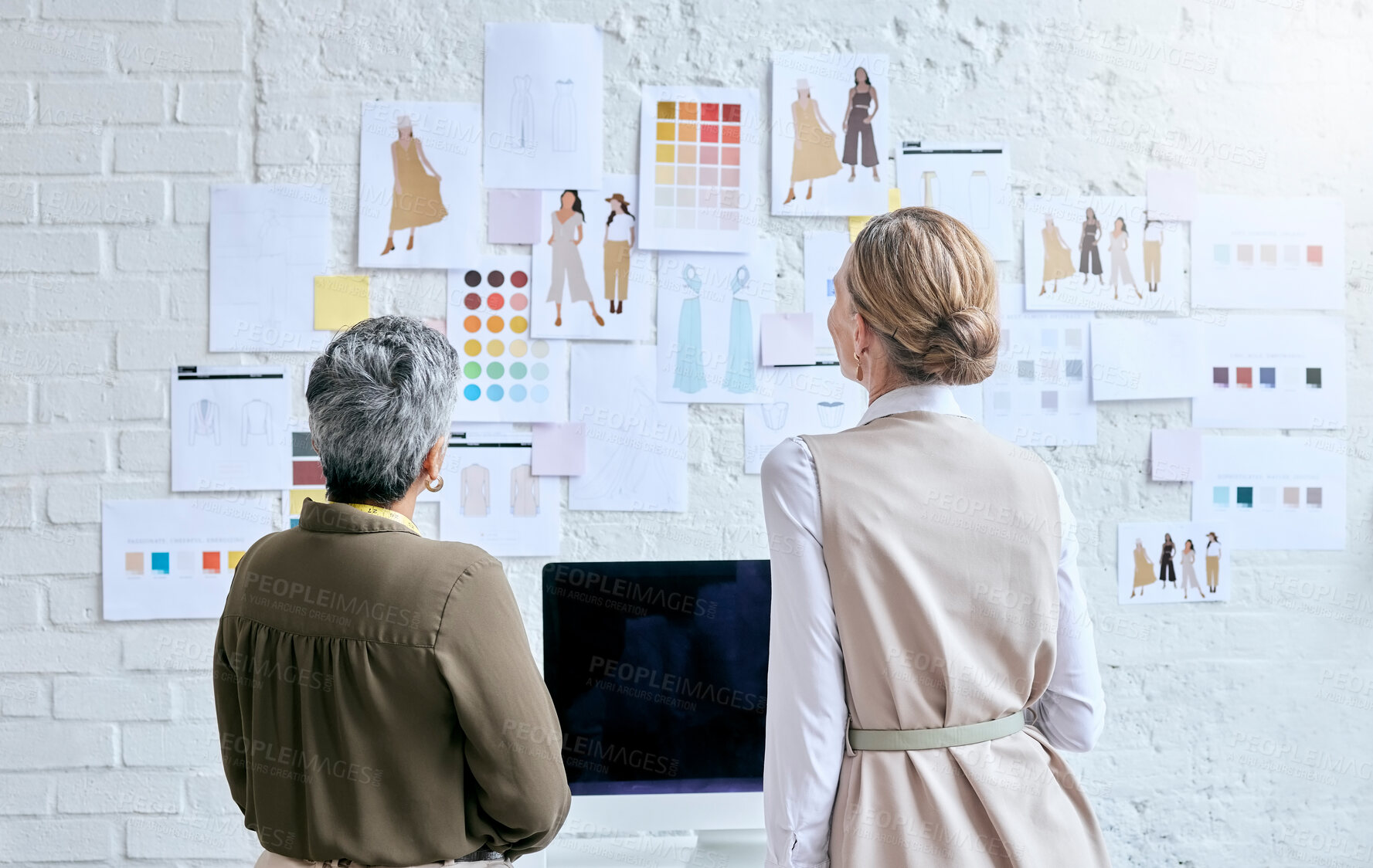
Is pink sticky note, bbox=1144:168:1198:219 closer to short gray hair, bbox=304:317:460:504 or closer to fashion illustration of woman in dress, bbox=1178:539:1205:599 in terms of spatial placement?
fashion illustration of woman in dress, bbox=1178:539:1205:599

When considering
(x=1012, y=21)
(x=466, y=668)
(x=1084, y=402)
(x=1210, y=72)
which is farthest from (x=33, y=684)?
(x=1210, y=72)

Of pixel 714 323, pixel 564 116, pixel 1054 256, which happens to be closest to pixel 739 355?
pixel 714 323

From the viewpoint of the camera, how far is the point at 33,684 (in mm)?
1897

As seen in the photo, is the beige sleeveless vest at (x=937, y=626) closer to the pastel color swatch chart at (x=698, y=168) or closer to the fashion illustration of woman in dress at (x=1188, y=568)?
the pastel color swatch chart at (x=698, y=168)

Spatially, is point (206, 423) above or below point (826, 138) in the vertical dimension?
below

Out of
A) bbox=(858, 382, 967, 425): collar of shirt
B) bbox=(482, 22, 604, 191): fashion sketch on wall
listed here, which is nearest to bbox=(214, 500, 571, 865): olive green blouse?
bbox=(858, 382, 967, 425): collar of shirt

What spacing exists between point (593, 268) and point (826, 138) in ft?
1.79

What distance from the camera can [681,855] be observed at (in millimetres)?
1607

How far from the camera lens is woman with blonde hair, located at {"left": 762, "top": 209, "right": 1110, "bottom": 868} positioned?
41.1 inches

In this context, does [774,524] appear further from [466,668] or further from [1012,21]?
[1012,21]

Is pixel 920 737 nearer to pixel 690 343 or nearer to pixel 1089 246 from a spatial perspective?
pixel 690 343

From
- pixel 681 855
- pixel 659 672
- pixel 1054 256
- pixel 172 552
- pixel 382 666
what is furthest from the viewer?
pixel 1054 256

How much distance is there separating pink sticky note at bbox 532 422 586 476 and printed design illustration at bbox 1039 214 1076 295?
1.01 meters

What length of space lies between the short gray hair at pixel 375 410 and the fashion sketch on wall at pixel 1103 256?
1.39 meters
